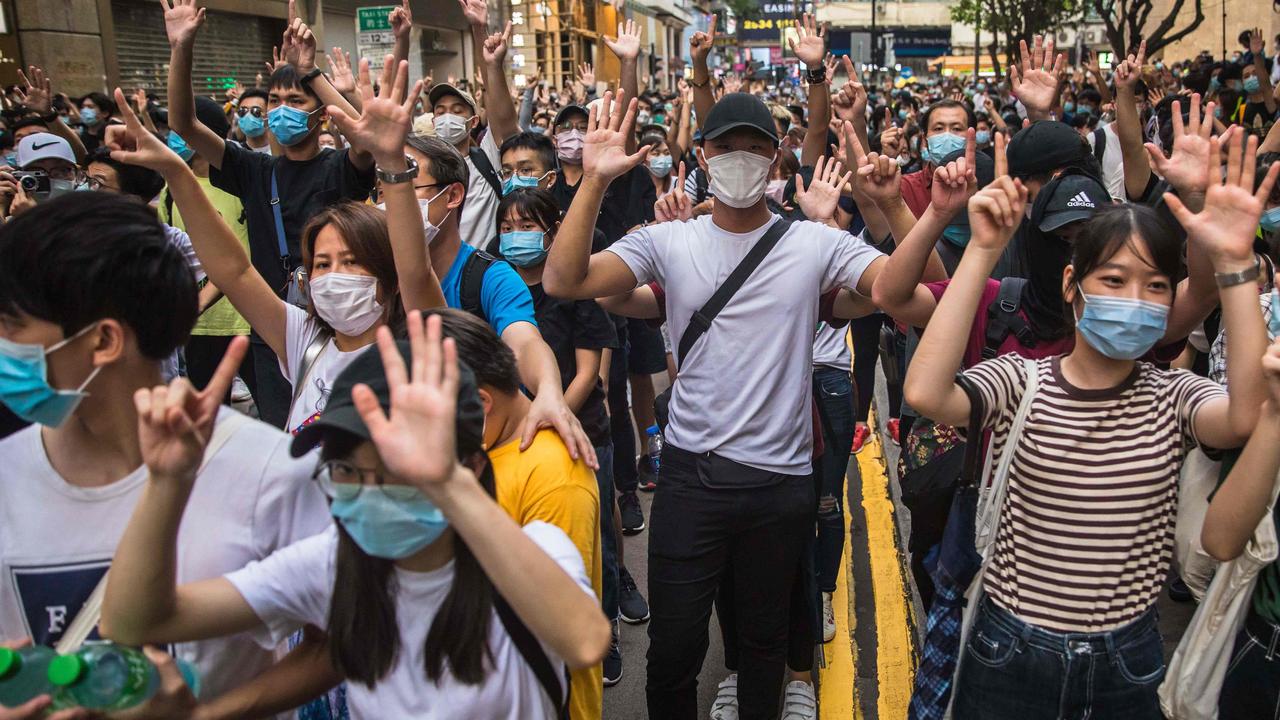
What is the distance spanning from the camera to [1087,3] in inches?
1411

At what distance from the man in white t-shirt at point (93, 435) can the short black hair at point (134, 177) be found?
433cm

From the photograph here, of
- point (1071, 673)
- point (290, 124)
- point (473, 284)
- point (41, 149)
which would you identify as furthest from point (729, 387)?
point (41, 149)

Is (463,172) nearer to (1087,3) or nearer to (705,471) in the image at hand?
(705,471)

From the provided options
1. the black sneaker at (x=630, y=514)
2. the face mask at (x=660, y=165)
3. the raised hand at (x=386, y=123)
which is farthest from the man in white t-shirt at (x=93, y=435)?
the face mask at (x=660, y=165)

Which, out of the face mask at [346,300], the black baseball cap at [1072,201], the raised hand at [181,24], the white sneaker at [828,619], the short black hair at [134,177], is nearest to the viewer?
the face mask at [346,300]

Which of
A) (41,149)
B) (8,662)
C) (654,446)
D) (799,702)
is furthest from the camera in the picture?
(654,446)

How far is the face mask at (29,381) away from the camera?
72.4 inches

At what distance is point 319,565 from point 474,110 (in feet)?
17.3

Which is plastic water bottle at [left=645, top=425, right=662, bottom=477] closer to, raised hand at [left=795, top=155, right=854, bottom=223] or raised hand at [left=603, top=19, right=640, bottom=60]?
raised hand at [left=603, top=19, right=640, bottom=60]

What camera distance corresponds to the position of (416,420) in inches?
62.8

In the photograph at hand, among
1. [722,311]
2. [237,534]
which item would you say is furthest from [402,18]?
[237,534]

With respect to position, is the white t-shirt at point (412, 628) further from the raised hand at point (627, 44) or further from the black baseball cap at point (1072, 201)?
the raised hand at point (627, 44)

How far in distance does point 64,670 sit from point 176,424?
0.41 m

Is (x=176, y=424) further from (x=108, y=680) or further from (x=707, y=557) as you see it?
(x=707, y=557)
